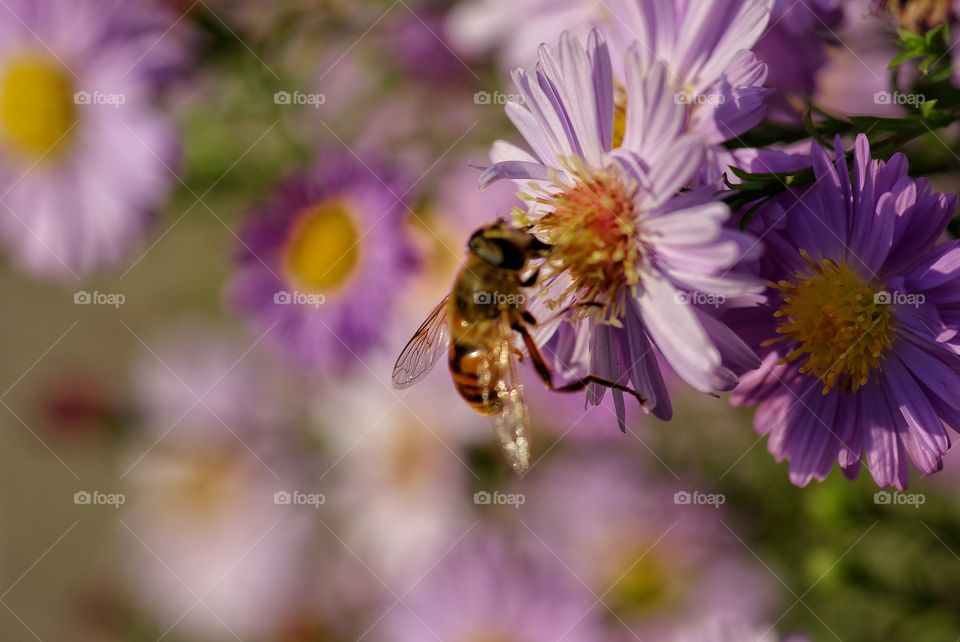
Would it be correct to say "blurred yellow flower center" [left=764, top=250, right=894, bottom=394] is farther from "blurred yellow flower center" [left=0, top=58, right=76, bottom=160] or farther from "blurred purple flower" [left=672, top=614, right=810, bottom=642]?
"blurred yellow flower center" [left=0, top=58, right=76, bottom=160]

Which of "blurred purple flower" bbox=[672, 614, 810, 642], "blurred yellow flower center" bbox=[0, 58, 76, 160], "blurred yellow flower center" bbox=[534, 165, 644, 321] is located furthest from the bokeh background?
"blurred yellow flower center" bbox=[534, 165, 644, 321]

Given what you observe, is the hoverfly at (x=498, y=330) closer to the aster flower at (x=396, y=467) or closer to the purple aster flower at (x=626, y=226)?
the purple aster flower at (x=626, y=226)

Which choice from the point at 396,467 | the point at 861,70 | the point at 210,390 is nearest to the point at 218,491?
the point at 210,390

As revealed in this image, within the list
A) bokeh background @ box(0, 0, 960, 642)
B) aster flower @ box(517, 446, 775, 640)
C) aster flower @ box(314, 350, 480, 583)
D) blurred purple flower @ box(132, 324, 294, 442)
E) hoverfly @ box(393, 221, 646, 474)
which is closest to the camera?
hoverfly @ box(393, 221, 646, 474)

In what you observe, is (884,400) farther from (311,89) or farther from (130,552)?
(130,552)

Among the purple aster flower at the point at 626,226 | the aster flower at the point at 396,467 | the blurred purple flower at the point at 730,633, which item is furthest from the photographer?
the aster flower at the point at 396,467

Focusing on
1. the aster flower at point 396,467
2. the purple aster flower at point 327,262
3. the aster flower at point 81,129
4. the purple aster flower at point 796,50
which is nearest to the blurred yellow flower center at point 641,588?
the aster flower at point 396,467
